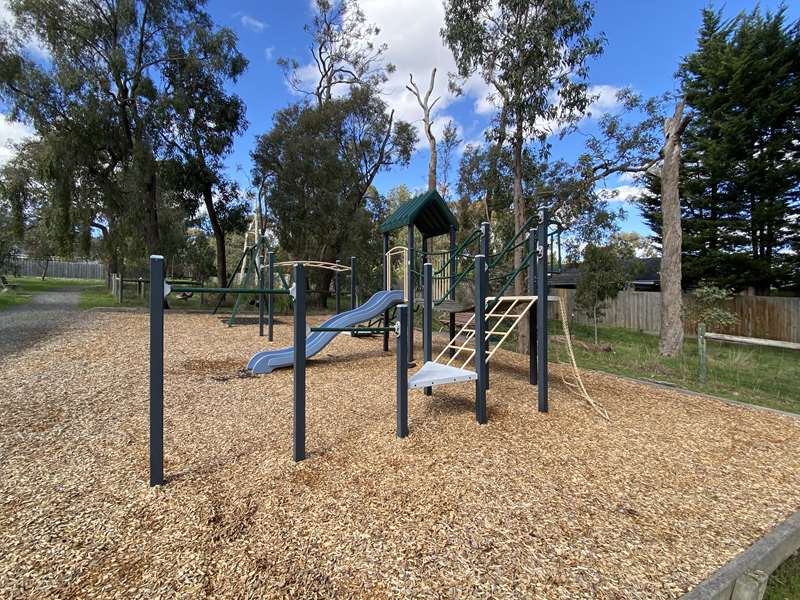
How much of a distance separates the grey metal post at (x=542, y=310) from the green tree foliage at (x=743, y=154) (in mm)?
17077

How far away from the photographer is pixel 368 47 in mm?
18469

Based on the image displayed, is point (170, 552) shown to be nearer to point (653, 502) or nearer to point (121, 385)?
point (653, 502)

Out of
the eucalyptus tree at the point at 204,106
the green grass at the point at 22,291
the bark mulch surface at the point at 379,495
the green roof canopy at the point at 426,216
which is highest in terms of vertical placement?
the eucalyptus tree at the point at 204,106

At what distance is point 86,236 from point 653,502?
20886 mm

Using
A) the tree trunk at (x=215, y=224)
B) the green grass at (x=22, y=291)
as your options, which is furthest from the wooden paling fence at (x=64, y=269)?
the tree trunk at (x=215, y=224)

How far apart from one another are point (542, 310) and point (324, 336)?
3.46m

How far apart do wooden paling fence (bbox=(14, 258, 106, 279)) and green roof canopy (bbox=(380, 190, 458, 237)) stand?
47841 mm

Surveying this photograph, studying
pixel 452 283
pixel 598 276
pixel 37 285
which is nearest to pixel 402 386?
pixel 452 283

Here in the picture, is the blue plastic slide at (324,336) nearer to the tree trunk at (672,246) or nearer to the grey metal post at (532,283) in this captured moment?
the grey metal post at (532,283)

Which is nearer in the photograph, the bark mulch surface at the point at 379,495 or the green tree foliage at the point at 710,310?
the bark mulch surface at the point at 379,495

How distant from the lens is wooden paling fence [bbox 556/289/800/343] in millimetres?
13156

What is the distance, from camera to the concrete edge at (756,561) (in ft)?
5.50

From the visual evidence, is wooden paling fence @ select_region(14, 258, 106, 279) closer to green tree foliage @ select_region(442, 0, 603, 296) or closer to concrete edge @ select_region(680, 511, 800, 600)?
Result: green tree foliage @ select_region(442, 0, 603, 296)

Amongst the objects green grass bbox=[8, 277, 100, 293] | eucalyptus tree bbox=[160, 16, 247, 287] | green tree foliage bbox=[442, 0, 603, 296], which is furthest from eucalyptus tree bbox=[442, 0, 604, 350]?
green grass bbox=[8, 277, 100, 293]
